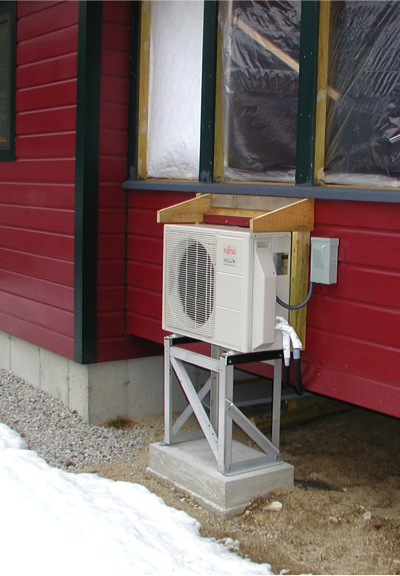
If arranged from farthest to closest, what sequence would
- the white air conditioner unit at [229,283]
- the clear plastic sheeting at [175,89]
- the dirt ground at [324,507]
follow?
the clear plastic sheeting at [175,89]
the white air conditioner unit at [229,283]
the dirt ground at [324,507]

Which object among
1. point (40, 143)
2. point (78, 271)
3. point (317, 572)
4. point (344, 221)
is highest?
point (40, 143)

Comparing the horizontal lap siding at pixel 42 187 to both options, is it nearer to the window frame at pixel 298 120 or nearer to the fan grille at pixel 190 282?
the window frame at pixel 298 120

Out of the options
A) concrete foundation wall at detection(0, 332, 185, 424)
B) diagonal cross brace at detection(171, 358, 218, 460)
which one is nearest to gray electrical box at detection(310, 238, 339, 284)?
diagonal cross brace at detection(171, 358, 218, 460)

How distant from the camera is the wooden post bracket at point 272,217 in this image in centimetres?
379

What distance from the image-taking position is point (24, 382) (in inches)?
247

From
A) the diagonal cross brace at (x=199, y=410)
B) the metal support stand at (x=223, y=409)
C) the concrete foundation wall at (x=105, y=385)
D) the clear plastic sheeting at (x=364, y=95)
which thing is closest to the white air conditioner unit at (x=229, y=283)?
the metal support stand at (x=223, y=409)

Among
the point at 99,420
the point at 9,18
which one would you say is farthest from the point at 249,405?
the point at 9,18

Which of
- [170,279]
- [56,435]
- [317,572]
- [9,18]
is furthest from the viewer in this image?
[9,18]

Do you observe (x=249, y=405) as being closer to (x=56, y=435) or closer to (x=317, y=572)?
(x=56, y=435)

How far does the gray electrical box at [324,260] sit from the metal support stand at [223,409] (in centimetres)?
47

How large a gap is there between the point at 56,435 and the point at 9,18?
3383 millimetres

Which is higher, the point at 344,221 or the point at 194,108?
the point at 194,108

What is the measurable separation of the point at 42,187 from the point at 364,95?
115 inches

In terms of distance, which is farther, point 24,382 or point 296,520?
point 24,382
